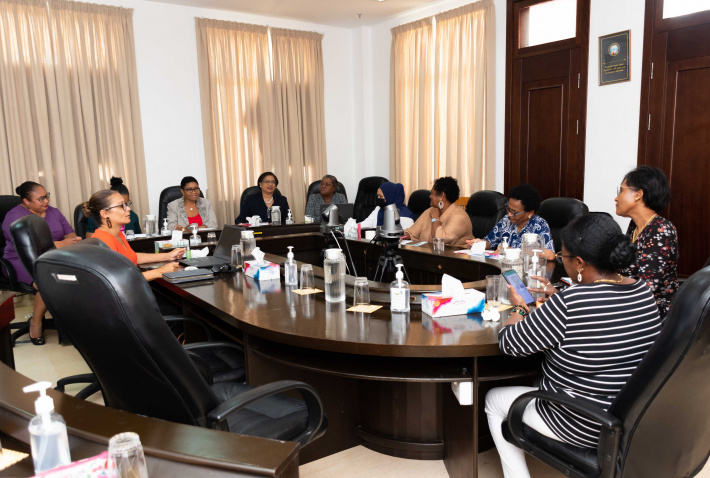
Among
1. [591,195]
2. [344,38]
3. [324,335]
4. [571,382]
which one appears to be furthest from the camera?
[344,38]

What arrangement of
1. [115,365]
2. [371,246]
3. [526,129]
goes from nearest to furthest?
1. [115,365]
2. [371,246]
3. [526,129]

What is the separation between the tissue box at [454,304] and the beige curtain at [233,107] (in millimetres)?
4999

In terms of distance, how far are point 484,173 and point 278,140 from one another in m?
2.72

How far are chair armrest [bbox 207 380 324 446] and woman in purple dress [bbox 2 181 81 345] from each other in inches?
120

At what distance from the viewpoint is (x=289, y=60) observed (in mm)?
7055

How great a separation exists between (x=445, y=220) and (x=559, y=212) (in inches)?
33.5

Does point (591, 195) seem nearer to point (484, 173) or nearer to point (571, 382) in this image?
point (484, 173)

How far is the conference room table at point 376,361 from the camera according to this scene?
187 centimetres

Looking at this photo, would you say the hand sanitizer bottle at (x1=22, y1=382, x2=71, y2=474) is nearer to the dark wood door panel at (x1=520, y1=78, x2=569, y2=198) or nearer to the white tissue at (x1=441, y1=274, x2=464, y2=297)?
the white tissue at (x1=441, y1=274, x2=464, y2=297)

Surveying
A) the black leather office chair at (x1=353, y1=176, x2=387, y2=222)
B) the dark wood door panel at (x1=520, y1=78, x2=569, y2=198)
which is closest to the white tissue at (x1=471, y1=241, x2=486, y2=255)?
the dark wood door panel at (x1=520, y1=78, x2=569, y2=198)

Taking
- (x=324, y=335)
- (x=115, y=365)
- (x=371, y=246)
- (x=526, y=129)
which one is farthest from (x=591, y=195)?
(x=115, y=365)

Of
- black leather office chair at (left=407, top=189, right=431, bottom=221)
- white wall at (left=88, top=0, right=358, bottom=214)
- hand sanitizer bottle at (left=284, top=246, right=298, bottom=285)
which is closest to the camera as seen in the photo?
hand sanitizer bottle at (left=284, top=246, right=298, bottom=285)

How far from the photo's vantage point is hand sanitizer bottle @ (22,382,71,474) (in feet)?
2.83

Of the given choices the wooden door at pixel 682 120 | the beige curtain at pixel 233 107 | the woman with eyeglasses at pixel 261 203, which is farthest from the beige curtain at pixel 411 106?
the wooden door at pixel 682 120
